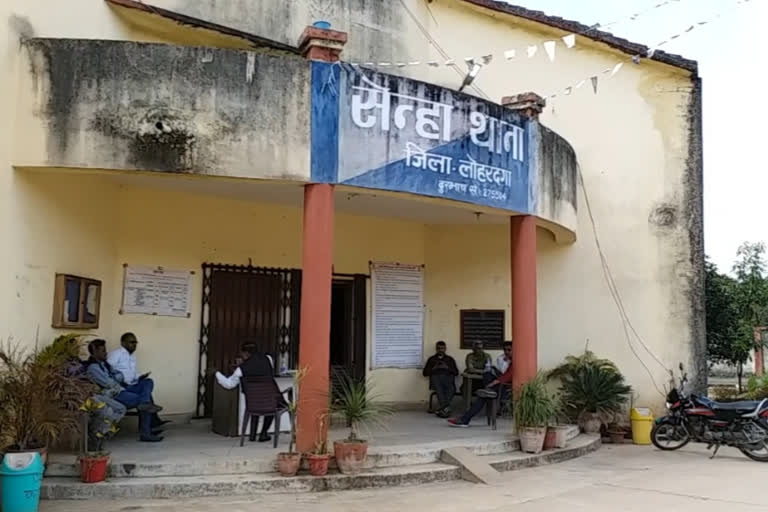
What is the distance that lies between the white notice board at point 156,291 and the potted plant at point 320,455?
3.40m

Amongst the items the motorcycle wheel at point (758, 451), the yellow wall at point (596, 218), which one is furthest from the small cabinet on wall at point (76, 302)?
the motorcycle wheel at point (758, 451)

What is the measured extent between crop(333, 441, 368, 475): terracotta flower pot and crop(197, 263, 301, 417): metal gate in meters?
3.17

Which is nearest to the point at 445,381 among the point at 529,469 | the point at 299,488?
the point at 529,469

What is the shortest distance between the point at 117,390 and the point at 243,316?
2.80 metres

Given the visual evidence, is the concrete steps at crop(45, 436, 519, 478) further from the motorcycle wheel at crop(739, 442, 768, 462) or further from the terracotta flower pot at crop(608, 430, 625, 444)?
the motorcycle wheel at crop(739, 442, 768, 462)

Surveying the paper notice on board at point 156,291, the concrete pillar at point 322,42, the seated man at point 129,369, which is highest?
the concrete pillar at point 322,42

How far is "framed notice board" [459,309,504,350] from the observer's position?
1221 cm

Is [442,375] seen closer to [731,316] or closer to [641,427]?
[641,427]

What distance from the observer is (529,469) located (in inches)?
337

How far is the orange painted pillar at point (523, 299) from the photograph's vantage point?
9.38 metres

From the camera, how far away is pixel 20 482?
5.98 meters

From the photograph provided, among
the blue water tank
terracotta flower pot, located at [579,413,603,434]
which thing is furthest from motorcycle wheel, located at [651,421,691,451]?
the blue water tank

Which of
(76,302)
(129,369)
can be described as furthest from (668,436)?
(76,302)

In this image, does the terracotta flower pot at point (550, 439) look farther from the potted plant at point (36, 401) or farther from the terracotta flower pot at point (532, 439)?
the potted plant at point (36, 401)
